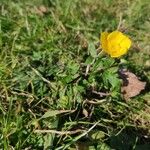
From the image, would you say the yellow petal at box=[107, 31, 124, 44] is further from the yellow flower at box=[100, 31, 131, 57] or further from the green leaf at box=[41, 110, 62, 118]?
the green leaf at box=[41, 110, 62, 118]

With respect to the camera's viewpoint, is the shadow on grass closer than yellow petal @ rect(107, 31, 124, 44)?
Yes

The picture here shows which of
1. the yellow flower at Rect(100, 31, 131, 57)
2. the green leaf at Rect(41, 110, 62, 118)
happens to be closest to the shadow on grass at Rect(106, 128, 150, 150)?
the green leaf at Rect(41, 110, 62, 118)

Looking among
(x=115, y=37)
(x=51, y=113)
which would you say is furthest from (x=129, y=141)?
(x=115, y=37)

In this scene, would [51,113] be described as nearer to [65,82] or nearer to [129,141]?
[65,82]

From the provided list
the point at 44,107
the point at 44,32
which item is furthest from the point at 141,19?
the point at 44,107

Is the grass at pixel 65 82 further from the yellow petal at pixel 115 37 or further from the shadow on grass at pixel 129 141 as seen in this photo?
the yellow petal at pixel 115 37

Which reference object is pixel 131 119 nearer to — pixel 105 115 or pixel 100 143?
pixel 105 115

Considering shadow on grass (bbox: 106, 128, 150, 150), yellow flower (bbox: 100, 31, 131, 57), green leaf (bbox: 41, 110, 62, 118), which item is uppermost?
yellow flower (bbox: 100, 31, 131, 57)
